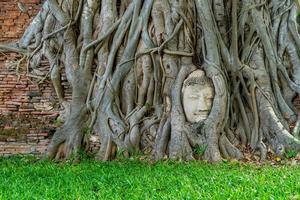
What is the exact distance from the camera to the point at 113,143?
20.7 feet

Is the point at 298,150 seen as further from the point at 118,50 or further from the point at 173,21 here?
the point at 118,50

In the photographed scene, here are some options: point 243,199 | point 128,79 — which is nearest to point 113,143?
point 128,79

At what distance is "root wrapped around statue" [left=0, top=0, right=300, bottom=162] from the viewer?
6.17 meters

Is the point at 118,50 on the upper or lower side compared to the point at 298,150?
upper

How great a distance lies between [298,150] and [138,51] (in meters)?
2.39

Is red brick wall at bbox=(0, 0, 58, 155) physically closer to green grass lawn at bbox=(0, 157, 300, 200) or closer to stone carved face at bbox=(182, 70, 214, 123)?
green grass lawn at bbox=(0, 157, 300, 200)

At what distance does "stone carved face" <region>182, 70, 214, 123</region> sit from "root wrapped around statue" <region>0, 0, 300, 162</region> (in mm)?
12

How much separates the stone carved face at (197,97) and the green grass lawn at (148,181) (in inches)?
31.7

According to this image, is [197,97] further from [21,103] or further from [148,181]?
[21,103]

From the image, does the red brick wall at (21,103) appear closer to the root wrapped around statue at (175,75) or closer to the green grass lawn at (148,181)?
the root wrapped around statue at (175,75)

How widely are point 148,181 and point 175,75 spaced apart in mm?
2296

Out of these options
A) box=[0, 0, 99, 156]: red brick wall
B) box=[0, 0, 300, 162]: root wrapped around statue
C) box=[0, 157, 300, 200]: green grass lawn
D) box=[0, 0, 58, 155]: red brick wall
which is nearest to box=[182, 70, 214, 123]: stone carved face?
box=[0, 0, 300, 162]: root wrapped around statue

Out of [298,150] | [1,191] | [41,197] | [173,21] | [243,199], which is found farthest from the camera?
[173,21]

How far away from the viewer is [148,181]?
4.35m
